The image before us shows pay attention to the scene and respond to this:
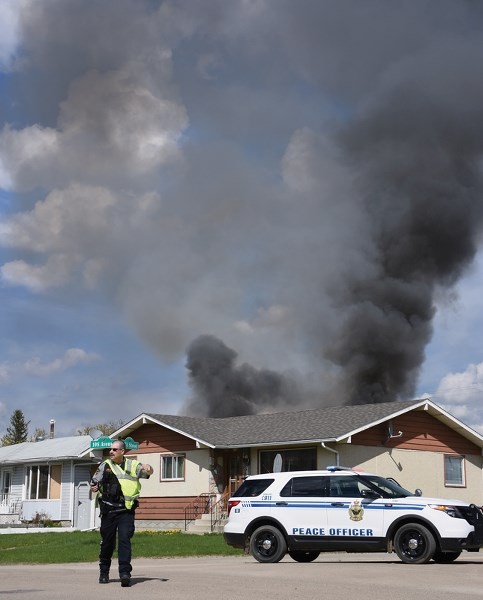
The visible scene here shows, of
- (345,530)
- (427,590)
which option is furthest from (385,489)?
(427,590)

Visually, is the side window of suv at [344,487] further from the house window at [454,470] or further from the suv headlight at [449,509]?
the house window at [454,470]

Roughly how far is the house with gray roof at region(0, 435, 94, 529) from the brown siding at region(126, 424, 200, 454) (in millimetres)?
3805

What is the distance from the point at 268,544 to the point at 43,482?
26.3 m

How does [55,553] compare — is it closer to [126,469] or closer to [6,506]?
[126,469]

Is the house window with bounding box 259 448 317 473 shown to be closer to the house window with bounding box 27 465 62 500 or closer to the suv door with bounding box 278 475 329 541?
the house window with bounding box 27 465 62 500

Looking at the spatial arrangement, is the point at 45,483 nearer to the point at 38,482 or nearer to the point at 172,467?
the point at 38,482

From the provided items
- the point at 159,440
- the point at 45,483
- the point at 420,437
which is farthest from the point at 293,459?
Answer: the point at 45,483

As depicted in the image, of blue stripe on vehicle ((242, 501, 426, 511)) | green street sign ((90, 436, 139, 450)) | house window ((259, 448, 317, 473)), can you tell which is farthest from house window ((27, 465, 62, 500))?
blue stripe on vehicle ((242, 501, 426, 511))

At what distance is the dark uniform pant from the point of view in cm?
1019

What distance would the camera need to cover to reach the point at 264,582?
10.9m

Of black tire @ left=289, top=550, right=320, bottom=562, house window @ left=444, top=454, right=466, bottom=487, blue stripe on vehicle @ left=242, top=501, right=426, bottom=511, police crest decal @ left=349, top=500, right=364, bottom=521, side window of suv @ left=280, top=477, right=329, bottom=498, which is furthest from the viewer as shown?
house window @ left=444, top=454, right=466, bottom=487

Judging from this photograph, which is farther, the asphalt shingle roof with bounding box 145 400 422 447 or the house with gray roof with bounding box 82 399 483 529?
the house with gray roof with bounding box 82 399 483 529

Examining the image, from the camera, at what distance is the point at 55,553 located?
1869 cm

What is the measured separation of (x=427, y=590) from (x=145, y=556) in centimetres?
905
